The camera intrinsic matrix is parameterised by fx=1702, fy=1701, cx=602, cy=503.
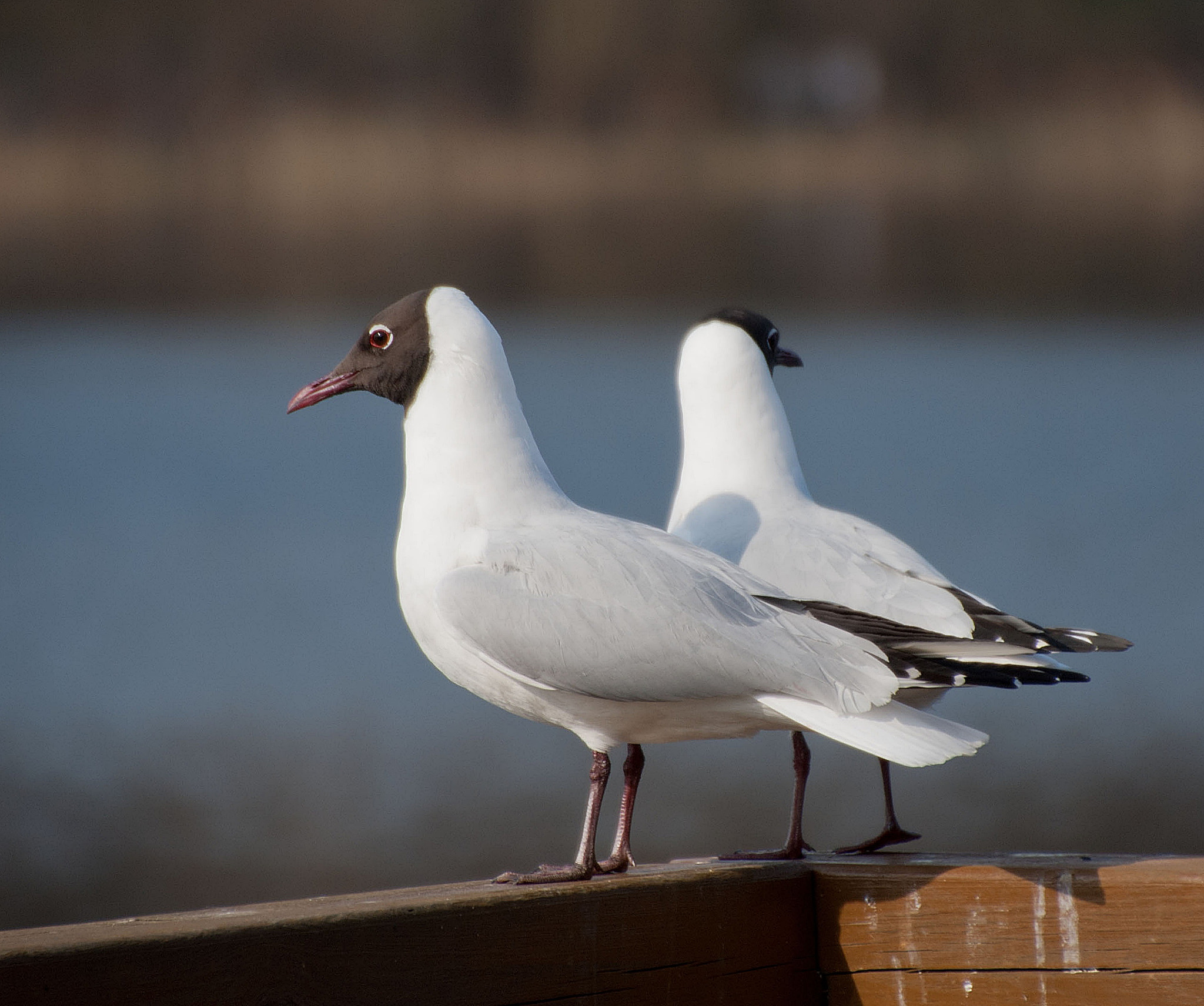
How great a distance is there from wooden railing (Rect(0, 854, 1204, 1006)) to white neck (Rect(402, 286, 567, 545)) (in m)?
0.70

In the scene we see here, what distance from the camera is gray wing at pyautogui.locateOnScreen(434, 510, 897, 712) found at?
2.70 meters

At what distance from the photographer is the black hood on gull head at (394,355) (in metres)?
3.14

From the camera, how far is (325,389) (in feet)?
10.9

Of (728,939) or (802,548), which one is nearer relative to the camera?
(728,939)

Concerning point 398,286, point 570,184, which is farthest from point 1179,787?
point 570,184

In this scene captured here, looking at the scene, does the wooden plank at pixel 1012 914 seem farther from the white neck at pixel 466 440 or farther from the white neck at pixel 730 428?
the white neck at pixel 730 428

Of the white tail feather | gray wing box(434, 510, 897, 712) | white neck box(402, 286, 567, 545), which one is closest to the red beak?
white neck box(402, 286, 567, 545)

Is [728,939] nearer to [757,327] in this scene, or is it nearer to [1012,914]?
[1012,914]

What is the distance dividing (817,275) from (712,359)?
2522cm

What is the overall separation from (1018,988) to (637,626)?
2.66 feet

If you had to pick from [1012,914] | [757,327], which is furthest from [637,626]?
[757,327]

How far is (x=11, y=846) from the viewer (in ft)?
24.4

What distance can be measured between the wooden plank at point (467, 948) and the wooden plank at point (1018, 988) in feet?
0.30

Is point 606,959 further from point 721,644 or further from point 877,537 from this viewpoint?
point 877,537
